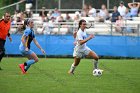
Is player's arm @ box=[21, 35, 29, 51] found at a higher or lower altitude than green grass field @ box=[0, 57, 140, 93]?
higher

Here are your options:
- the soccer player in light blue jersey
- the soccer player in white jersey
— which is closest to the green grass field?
the soccer player in light blue jersey

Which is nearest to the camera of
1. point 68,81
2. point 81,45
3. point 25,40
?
point 68,81

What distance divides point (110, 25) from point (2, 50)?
9.86 metres

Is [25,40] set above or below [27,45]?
above

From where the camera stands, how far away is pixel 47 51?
31875 mm

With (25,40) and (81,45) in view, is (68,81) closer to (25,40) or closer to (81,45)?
(81,45)

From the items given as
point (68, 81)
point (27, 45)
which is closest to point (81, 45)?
point (27, 45)

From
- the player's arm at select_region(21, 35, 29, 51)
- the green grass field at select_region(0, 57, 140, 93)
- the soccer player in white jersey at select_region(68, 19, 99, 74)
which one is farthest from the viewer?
the player's arm at select_region(21, 35, 29, 51)

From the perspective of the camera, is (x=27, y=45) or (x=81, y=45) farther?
(x=27, y=45)

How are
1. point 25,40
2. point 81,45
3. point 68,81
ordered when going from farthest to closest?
point 25,40, point 81,45, point 68,81

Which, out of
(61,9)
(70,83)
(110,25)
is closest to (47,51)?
(110,25)

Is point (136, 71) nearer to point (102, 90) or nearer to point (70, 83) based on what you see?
point (70, 83)

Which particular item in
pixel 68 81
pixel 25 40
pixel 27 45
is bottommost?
pixel 68 81

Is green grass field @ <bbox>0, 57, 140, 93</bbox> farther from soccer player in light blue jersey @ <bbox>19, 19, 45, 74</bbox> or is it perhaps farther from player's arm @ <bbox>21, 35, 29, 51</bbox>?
player's arm @ <bbox>21, 35, 29, 51</bbox>
